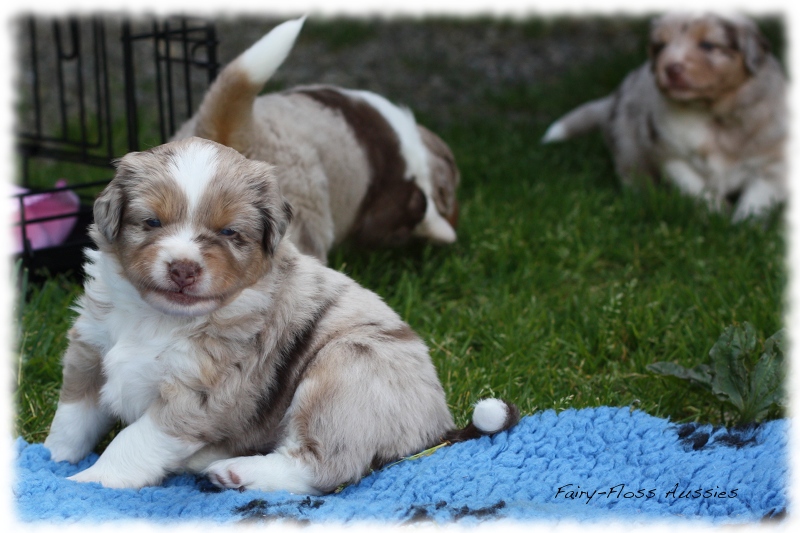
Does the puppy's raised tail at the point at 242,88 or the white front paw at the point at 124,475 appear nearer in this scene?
the white front paw at the point at 124,475

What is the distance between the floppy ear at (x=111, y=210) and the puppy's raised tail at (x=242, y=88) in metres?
1.12

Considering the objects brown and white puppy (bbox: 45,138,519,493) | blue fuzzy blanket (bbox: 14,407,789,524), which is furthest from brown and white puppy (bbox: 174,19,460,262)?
blue fuzzy blanket (bbox: 14,407,789,524)

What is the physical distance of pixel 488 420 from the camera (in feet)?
9.27

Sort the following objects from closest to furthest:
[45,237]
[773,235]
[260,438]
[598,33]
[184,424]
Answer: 1. [184,424]
2. [260,438]
3. [45,237]
4. [773,235]
5. [598,33]

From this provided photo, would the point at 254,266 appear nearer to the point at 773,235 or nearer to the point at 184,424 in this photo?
the point at 184,424

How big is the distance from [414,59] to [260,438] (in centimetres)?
764

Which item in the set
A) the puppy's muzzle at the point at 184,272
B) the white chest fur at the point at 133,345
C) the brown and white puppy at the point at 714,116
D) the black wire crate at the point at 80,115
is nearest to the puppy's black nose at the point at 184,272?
the puppy's muzzle at the point at 184,272

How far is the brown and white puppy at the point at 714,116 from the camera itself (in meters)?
5.79

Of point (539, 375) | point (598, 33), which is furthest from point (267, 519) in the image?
point (598, 33)

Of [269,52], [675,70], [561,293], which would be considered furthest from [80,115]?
[675,70]

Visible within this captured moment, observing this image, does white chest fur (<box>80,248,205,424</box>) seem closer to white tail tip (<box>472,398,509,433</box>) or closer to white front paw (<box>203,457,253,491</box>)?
white front paw (<box>203,457,253,491</box>)

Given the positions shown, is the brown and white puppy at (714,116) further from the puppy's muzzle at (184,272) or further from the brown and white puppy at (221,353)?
the puppy's muzzle at (184,272)

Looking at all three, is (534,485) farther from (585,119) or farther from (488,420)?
(585,119)

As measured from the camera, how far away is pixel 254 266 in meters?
2.57
